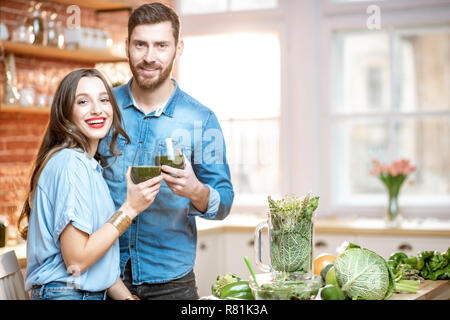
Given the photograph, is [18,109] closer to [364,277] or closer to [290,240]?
[290,240]

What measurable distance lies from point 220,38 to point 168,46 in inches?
10.0

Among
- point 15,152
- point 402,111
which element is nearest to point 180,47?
point 15,152

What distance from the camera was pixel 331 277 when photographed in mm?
1108

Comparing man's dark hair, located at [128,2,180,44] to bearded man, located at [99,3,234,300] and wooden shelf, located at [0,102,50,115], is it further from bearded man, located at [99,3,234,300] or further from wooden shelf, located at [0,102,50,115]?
wooden shelf, located at [0,102,50,115]

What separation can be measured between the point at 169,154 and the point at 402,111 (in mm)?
1833

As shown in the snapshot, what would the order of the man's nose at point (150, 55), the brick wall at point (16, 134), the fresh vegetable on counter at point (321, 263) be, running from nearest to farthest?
the man's nose at point (150, 55) < the fresh vegetable on counter at point (321, 263) < the brick wall at point (16, 134)

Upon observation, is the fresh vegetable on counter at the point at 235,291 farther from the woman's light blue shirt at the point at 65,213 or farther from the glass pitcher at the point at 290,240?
the woman's light blue shirt at the point at 65,213

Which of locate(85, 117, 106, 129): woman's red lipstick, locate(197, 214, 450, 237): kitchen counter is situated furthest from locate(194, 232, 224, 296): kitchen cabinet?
locate(85, 117, 106, 129): woman's red lipstick

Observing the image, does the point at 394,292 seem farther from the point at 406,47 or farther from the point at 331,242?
the point at 406,47

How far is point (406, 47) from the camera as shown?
3.00 m

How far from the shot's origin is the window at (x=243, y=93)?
1292 millimetres

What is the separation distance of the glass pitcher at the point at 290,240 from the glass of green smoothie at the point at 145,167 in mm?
215

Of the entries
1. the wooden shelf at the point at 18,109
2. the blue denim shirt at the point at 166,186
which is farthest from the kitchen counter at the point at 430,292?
the wooden shelf at the point at 18,109

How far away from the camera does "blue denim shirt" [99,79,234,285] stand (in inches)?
45.9
